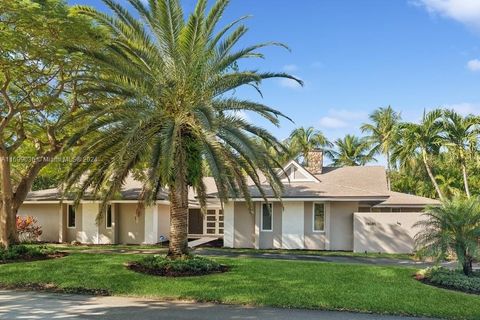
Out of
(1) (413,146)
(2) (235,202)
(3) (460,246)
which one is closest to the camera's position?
(3) (460,246)

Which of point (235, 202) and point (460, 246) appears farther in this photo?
point (235, 202)

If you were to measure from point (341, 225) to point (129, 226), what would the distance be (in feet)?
38.9

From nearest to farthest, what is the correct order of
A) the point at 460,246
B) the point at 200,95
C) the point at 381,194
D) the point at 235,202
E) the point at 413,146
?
1. the point at 460,246
2. the point at 200,95
3. the point at 381,194
4. the point at 235,202
5. the point at 413,146

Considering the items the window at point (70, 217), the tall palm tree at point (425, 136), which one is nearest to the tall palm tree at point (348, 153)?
the tall palm tree at point (425, 136)

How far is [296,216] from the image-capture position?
23281 millimetres

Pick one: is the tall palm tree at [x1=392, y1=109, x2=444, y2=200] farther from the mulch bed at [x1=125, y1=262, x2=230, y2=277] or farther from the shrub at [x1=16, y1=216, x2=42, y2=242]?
the shrub at [x1=16, y1=216, x2=42, y2=242]

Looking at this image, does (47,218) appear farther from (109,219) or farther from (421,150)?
(421,150)

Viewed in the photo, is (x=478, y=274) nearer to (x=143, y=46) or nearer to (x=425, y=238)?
(x=425, y=238)

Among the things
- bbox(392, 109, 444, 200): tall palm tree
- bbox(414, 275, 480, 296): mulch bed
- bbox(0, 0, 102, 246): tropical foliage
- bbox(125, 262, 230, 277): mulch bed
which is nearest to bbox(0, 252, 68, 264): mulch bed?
bbox(0, 0, 102, 246): tropical foliage

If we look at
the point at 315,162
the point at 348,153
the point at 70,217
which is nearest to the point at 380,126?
the point at 348,153

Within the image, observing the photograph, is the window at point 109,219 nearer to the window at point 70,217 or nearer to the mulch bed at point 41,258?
the window at point 70,217

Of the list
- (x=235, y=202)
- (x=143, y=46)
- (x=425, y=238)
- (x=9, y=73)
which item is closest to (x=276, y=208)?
(x=235, y=202)

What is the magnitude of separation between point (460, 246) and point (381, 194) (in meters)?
9.51

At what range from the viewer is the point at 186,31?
13562 mm
